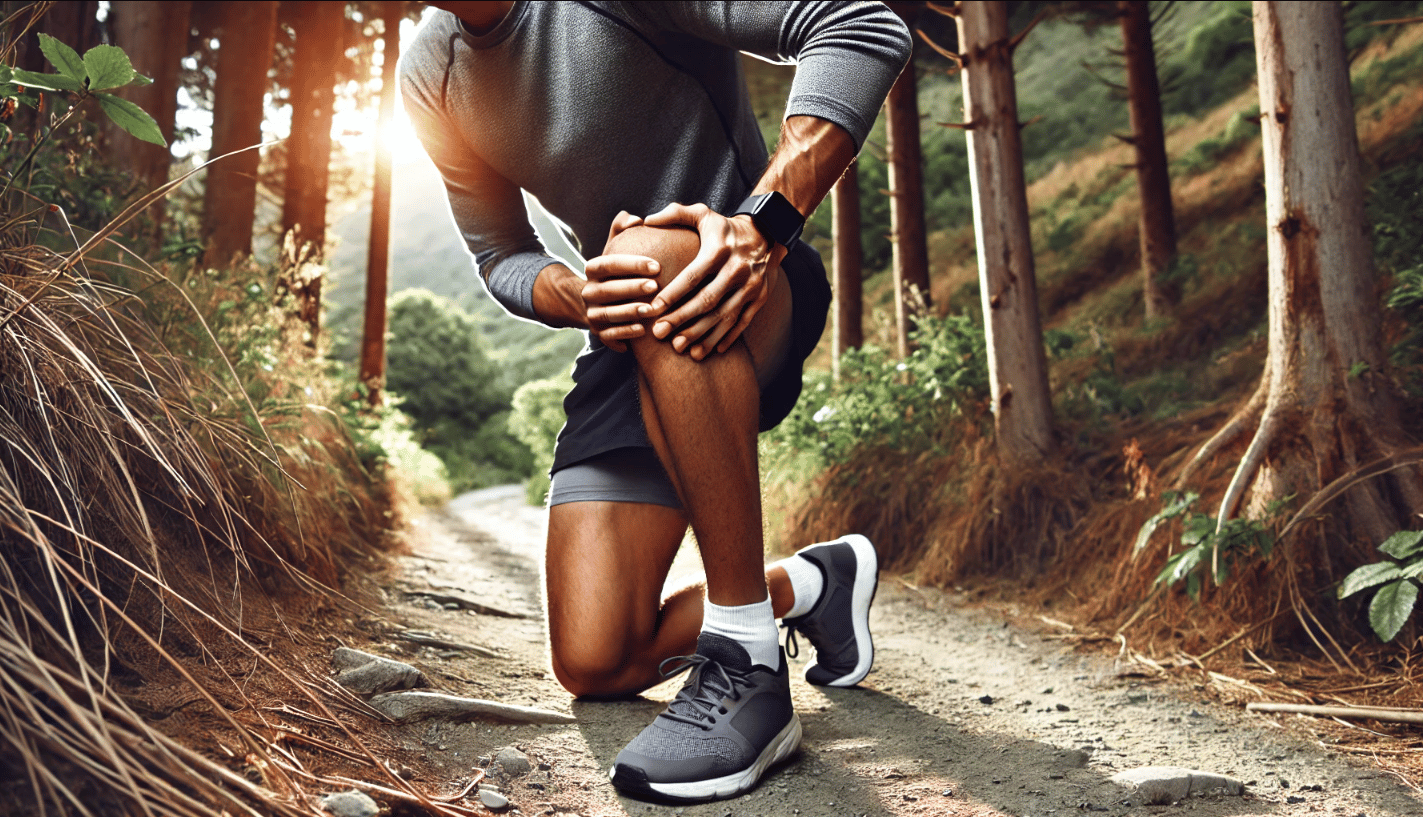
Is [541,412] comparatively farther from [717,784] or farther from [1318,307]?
[717,784]

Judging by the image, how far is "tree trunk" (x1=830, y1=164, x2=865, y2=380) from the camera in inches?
287

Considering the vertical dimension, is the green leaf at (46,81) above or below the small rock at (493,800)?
above

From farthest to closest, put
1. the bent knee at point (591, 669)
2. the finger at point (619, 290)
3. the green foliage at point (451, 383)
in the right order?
the green foliage at point (451, 383), the bent knee at point (591, 669), the finger at point (619, 290)

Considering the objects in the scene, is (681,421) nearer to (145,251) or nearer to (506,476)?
(145,251)

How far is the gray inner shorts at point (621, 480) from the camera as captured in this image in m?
1.89

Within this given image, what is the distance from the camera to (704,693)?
142 centimetres

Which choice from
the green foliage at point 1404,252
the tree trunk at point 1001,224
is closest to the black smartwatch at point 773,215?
the green foliage at point 1404,252

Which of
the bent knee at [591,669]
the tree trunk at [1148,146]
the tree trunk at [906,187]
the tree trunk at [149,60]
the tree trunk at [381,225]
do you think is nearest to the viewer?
the bent knee at [591,669]

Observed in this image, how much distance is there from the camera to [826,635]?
1.98 m

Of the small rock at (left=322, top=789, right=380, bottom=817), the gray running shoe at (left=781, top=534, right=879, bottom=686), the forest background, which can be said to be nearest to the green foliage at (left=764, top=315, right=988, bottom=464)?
the forest background

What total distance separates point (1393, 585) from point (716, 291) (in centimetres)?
138

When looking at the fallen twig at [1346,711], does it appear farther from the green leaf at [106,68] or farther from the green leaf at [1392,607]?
the green leaf at [106,68]

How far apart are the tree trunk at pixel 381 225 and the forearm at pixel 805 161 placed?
7857 millimetres

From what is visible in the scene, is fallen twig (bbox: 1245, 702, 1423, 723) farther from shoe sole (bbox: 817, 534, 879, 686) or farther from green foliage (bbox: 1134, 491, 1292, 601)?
shoe sole (bbox: 817, 534, 879, 686)
